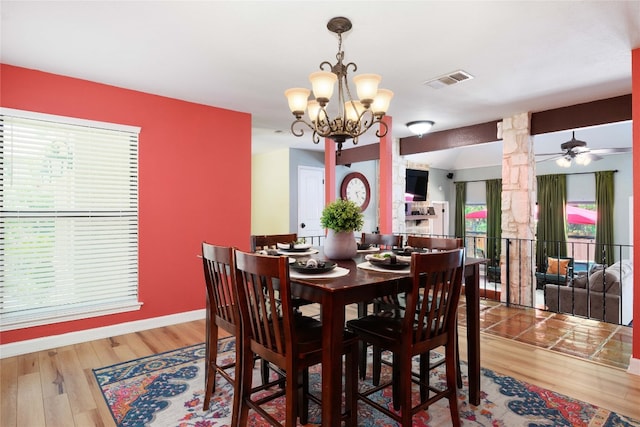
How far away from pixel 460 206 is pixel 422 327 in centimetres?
881

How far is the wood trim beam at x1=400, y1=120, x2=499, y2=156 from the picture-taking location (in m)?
4.80

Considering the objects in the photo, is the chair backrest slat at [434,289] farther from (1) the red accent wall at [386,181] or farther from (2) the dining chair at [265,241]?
(1) the red accent wall at [386,181]

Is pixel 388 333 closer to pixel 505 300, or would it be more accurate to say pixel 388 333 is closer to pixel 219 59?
pixel 219 59

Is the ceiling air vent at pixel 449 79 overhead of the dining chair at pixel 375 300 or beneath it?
overhead

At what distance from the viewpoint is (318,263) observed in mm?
1929

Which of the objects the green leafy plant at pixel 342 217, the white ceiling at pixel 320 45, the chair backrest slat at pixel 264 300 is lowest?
the chair backrest slat at pixel 264 300

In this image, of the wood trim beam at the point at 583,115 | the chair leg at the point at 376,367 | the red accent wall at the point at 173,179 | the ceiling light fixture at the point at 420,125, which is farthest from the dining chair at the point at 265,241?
the wood trim beam at the point at 583,115

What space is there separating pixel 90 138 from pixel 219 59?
1489 millimetres

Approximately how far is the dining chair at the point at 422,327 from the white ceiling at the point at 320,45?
1.54 meters

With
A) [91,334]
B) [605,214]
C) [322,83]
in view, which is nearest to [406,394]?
[322,83]

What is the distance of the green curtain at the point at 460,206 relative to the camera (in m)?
9.84

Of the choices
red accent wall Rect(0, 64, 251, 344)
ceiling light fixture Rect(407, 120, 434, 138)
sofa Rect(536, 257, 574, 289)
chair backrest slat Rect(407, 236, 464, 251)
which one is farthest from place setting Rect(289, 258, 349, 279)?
sofa Rect(536, 257, 574, 289)

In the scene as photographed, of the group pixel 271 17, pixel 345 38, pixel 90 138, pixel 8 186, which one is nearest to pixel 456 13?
pixel 345 38

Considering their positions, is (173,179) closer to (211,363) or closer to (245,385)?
(211,363)
